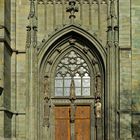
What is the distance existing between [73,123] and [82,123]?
16.1 inches

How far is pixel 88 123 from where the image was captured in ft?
71.9

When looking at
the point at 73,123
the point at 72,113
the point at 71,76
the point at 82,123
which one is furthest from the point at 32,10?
the point at 82,123

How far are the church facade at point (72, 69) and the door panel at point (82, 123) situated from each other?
0.14 feet

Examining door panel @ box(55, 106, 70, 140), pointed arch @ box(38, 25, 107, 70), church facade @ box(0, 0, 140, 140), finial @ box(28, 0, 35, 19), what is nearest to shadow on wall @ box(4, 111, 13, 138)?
church facade @ box(0, 0, 140, 140)

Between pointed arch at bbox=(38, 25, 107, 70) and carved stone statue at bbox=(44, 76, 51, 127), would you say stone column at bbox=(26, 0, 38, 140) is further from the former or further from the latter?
carved stone statue at bbox=(44, 76, 51, 127)

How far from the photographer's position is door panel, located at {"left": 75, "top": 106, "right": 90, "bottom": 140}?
21.8m

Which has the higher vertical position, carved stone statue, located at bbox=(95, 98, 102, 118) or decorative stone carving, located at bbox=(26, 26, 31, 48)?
decorative stone carving, located at bbox=(26, 26, 31, 48)

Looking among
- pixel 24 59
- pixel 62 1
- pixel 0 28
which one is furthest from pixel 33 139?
pixel 62 1

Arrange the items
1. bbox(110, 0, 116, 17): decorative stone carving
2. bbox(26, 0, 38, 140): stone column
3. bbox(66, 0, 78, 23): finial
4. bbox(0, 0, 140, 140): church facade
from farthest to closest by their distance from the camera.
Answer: bbox(66, 0, 78, 23): finial, bbox(110, 0, 116, 17): decorative stone carving, bbox(26, 0, 38, 140): stone column, bbox(0, 0, 140, 140): church facade

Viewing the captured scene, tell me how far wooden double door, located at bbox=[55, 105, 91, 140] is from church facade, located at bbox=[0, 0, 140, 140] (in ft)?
0.14

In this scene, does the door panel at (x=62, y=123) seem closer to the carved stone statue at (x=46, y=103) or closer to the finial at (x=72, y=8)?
the carved stone statue at (x=46, y=103)

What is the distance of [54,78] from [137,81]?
148 inches

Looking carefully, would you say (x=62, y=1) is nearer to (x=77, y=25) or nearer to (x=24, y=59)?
(x=77, y=25)

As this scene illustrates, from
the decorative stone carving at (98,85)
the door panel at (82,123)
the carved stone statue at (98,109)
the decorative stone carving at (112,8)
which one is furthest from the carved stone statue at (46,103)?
the decorative stone carving at (112,8)
